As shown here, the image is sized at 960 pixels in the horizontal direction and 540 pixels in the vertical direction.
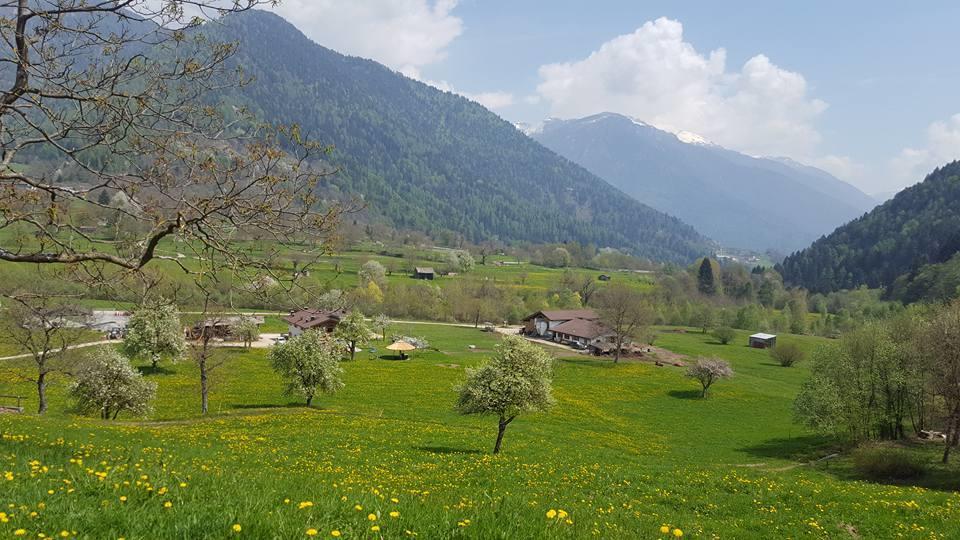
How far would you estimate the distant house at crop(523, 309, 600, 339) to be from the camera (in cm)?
11931

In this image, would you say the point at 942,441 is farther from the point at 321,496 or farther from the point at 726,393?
the point at 321,496

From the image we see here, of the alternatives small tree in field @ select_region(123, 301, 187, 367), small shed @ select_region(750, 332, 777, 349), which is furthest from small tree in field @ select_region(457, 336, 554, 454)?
small shed @ select_region(750, 332, 777, 349)

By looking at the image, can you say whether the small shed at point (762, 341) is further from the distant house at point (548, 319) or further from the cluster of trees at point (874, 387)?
the cluster of trees at point (874, 387)

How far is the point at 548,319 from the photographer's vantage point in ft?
396

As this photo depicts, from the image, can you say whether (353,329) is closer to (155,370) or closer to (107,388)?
(155,370)

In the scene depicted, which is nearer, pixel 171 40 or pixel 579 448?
pixel 171 40

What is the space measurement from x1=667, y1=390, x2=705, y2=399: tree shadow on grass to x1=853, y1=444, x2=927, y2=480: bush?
106 feet

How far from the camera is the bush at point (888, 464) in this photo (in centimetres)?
2995

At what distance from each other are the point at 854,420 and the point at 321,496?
147ft

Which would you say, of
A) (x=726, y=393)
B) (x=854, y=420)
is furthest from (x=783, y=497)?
(x=726, y=393)

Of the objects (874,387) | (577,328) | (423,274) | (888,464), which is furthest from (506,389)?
(423,274)

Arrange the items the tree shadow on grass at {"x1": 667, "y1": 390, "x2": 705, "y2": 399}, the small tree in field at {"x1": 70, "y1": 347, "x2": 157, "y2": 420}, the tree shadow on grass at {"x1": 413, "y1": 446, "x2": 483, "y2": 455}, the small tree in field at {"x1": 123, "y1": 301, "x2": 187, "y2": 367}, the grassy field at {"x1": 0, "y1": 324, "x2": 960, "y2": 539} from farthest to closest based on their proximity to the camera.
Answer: the tree shadow on grass at {"x1": 667, "y1": 390, "x2": 705, "y2": 399} → the small tree in field at {"x1": 123, "y1": 301, "x2": 187, "y2": 367} → the small tree in field at {"x1": 70, "y1": 347, "x2": 157, "y2": 420} → the tree shadow on grass at {"x1": 413, "y1": 446, "x2": 483, "y2": 455} → the grassy field at {"x1": 0, "y1": 324, "x2": 960, "y2": 539}

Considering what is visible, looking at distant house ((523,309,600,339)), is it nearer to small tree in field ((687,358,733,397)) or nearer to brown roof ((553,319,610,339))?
brown roof ((553,319,610,339))

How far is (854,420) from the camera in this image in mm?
39469
